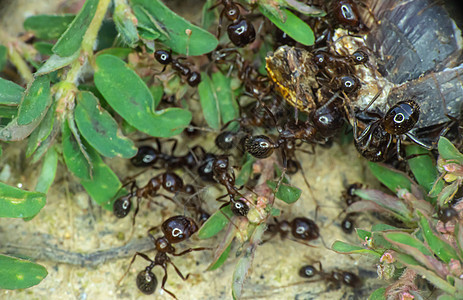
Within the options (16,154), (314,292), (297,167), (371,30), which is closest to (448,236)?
(314,292)

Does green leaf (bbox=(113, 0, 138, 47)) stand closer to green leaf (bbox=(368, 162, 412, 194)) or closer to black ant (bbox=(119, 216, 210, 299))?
black ant (bbox=(119, 216, 210, 299))

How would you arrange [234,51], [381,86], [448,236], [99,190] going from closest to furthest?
[448,236]
[381,86]
[99,190]
[234,51]

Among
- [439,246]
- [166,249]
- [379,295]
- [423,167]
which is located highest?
[439,246]

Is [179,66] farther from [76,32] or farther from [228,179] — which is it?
[228,179]

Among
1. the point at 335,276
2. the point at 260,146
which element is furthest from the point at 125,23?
the point at 335,276

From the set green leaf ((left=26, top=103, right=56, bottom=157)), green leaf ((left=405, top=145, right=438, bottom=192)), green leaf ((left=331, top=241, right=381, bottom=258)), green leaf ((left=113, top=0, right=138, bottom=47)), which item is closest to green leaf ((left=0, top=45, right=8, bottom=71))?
green leaf ((left=26, top=103, right=56, bottom=157))

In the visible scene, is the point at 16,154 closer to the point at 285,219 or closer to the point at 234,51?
the point at 234,51

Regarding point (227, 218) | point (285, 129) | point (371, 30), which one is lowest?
point (227, 218)
